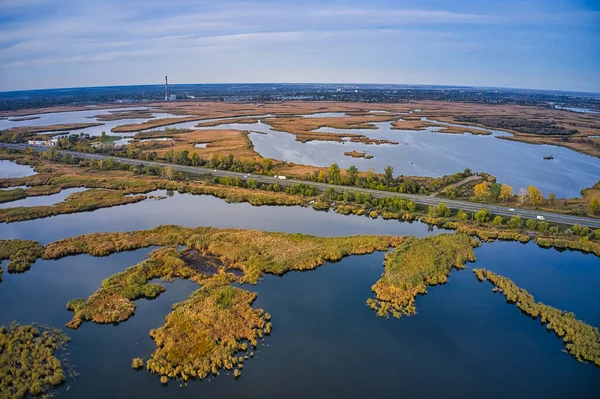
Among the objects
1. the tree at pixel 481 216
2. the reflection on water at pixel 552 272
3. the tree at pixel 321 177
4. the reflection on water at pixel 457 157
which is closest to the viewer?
the reflection on water at pixel 552 272

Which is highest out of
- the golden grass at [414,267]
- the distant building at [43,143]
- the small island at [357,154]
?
the distant building at [43,143]

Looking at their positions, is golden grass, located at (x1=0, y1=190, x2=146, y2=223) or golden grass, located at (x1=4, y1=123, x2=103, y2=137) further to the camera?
golden grass, located at (x1=4, y1=123, x2=103, y2=137)

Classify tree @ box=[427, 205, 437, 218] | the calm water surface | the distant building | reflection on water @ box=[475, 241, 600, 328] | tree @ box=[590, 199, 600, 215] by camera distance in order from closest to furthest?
the calm water surface → reflection on water @ box=[475, 241, 600, 328] → tree @ box=[427, 205, 437, 218] → tree @ box=[590, 199, 600, 215] → the distant building

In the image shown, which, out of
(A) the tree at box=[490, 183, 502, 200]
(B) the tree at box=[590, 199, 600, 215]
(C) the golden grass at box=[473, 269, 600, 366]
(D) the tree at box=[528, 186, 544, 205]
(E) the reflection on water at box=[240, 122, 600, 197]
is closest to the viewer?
(C) the golden grass at box=[473, 269, 600, 366]

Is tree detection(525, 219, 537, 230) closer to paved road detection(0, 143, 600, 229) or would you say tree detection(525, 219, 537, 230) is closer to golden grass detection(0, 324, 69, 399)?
paved road detection(0, 143, 600, 229)

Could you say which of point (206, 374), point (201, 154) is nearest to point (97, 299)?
point (206, 374)

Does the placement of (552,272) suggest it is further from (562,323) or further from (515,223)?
(562,323)

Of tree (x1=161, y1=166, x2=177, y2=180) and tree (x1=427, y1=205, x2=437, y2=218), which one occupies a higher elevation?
tree (x1=161, y1=166, x2=177, y2=180)

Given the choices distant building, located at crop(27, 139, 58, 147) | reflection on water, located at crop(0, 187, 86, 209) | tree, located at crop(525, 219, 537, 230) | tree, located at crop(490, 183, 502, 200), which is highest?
distant building, located at crop(27, 139, 58, 147)

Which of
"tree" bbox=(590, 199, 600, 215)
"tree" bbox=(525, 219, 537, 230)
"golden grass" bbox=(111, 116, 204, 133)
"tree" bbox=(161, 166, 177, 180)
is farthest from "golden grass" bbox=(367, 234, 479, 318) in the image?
"golden grass" bbox=(111, 116, 204, 133)

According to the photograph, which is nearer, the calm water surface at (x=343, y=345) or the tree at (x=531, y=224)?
the calm water surface at (x=343, y=345)

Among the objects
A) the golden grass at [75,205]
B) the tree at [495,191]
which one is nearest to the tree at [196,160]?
the golden grass at [75,205]

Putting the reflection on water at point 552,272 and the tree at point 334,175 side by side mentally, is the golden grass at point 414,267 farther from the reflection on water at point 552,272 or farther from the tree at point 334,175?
the tree at point 334,175
